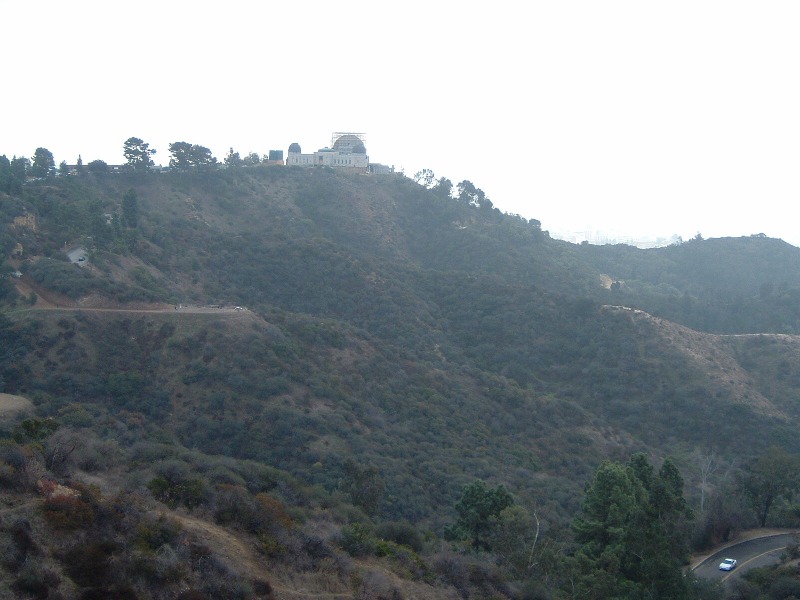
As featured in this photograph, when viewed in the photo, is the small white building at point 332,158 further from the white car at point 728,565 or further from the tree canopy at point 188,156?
the white car at point 728,565

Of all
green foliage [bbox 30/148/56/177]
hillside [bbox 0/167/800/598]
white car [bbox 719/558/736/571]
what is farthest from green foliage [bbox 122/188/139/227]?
white car [bbox 719/558/736/571]

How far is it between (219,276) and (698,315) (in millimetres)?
30660

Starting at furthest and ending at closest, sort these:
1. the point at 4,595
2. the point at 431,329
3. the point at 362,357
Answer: the point at 431,329
the point at 362,357
the point at 4,595

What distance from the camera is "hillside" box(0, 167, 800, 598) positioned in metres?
13.6

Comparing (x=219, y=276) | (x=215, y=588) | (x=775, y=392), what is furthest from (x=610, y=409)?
(x=215, y=588)

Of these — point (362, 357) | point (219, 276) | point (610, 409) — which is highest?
point (219, 276)

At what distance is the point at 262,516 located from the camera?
10.7 m

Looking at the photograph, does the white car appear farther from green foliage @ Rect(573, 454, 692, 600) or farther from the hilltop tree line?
the hilltop tree line

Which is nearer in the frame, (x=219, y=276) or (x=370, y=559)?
(x=370, y=559)

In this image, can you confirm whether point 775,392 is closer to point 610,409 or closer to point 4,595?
point 610,409

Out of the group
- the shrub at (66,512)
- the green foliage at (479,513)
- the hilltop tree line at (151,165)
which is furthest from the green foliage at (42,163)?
the shrub at (66,512)

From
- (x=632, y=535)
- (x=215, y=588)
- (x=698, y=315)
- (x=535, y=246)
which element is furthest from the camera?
(x=535, y=246)

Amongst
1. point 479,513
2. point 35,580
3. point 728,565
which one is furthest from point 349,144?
point 35,580

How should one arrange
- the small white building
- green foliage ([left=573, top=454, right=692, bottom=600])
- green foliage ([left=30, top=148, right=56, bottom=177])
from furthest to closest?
the small white building, green foliage ([left=30, top=148, right=56, bottom=177]), green foliage ([left=573, top=454, right=692, bottom=600])
